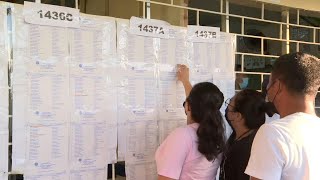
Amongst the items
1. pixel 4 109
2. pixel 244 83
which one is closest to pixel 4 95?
pixel 4 109

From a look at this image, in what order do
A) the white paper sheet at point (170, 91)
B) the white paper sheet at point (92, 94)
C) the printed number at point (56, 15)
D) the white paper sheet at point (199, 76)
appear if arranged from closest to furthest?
the printed number at point (56, 15), the white paper sheet at point (92, 94), the white paper sheet at point (170, 91), the white paper sheet at point (199, 76)

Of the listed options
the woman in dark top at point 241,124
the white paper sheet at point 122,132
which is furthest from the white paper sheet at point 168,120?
the woman in dark top at point 241,124

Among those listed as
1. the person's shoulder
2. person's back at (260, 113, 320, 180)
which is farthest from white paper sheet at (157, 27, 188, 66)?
person's back at (260, 113, 320, 180)

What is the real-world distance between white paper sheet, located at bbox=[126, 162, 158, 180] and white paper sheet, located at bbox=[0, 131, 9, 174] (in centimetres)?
67

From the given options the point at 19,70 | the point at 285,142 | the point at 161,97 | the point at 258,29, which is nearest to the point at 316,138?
the point at 285,142

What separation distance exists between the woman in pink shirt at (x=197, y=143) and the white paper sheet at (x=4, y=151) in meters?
0.69

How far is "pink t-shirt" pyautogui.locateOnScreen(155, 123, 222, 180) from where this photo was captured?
5.90 feet

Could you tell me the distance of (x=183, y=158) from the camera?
1822 millimetres

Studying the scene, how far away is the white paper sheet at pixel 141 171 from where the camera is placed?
86.0 inches

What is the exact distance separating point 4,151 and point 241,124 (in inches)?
45.4

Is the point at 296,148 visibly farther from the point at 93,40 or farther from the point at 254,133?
the point at 93,40

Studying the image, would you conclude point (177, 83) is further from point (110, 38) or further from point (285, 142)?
point (285, 142)

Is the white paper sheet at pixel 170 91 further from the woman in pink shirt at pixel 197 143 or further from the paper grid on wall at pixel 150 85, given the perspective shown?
the woman in pink shirt at pixel 197 143

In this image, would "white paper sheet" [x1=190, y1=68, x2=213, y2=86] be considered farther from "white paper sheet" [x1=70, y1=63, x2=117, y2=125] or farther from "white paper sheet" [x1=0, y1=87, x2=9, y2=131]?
"white paper sheet" [x1=0, y1=87, x2=9, y2=131]
